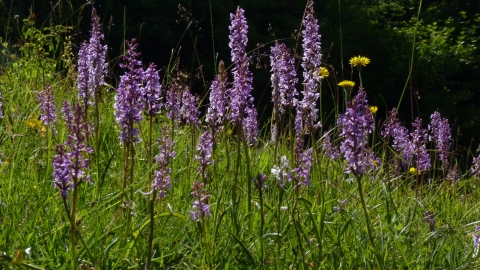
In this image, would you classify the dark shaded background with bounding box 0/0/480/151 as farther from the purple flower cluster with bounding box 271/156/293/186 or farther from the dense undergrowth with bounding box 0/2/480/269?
the purple flower cluster with bounding box 271/156/293/186

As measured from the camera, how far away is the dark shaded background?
19.3 metres

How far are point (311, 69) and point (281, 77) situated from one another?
22cm

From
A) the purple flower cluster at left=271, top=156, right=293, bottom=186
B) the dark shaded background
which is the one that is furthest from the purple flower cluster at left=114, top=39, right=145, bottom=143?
the dark shaded background

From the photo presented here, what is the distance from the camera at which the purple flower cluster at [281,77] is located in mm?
2908

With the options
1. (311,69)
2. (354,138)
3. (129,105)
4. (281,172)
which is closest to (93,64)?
(129,105)

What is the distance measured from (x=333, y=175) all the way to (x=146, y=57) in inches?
633

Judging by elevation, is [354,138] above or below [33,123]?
above

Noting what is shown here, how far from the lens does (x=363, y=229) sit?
2826 millimetres

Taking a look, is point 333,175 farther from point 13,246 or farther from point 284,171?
point 13,246

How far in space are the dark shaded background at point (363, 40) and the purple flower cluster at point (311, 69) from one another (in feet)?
49.8

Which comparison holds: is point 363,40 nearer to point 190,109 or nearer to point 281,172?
point 190,109

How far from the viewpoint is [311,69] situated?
10.2 feet

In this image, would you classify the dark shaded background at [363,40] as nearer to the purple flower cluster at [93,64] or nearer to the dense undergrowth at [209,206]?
the purple flower cluster at [93,64]

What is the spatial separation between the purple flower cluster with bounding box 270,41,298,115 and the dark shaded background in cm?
1523
